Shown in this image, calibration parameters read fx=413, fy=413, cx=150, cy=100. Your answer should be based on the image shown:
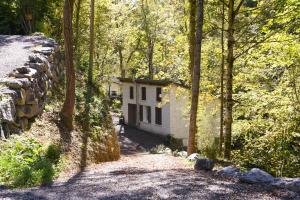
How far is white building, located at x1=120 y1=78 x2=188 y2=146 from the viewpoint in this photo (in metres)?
29.7

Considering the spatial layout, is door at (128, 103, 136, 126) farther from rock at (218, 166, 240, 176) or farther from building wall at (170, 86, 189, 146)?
rock at (218, 166, 240, 176)

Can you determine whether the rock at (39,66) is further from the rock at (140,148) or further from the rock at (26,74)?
the rock at (140,148)

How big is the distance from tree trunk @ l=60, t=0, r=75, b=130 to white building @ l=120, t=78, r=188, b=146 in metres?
13.9

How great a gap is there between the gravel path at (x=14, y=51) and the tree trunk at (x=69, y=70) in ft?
→ 4.44

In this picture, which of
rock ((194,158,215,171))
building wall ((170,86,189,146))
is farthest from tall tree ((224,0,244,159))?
building wall ((170,86,189,146))

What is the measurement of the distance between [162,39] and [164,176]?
32.6m

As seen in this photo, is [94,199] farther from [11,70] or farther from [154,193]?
[11,70]

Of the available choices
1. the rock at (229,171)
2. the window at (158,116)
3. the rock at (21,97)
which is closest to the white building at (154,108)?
the window at (158,116)

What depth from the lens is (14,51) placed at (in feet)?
45.3

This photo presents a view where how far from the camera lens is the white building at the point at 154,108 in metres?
29.7

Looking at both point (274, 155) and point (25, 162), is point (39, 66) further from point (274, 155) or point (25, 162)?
point (274, 155)

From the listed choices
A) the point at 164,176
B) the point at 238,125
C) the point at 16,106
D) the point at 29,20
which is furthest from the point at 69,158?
the point at 29,20

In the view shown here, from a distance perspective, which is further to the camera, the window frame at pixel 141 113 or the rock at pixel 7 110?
the window frame at pixel 141 113

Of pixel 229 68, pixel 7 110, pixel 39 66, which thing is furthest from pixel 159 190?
pixel 229 68
